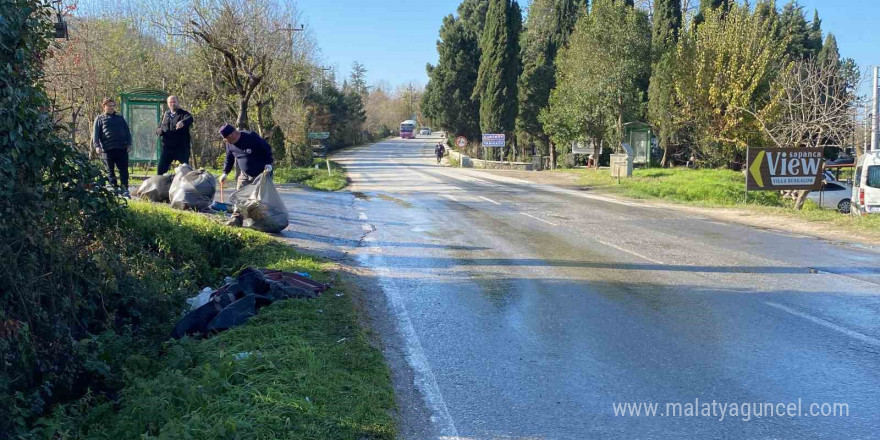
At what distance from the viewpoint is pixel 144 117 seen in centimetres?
1855

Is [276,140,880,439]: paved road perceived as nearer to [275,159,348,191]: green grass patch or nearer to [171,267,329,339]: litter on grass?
[171,267,329,339]: litter on grass

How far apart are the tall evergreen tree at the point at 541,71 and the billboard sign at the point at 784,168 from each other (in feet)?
90.5

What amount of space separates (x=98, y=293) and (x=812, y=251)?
10113 mm

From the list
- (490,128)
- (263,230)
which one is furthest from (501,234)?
(490,128)

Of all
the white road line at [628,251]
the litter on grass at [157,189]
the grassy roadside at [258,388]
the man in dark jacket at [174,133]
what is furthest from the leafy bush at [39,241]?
the white road line at [628,251]

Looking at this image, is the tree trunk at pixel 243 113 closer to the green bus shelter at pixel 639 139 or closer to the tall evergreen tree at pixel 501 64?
the green bus shelter at pixel 639 139

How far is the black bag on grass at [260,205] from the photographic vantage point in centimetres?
1037

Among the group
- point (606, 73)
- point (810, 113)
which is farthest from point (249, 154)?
point (606, 73)

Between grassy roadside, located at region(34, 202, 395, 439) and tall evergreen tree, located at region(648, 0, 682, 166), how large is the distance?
29.5m

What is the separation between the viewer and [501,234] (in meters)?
12.2

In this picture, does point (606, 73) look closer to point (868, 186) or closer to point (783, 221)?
point (868, 186)

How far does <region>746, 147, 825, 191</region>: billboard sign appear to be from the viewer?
17875 mm

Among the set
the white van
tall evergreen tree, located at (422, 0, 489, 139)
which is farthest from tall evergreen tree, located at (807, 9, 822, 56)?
the white van

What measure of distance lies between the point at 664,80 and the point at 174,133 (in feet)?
90.0
